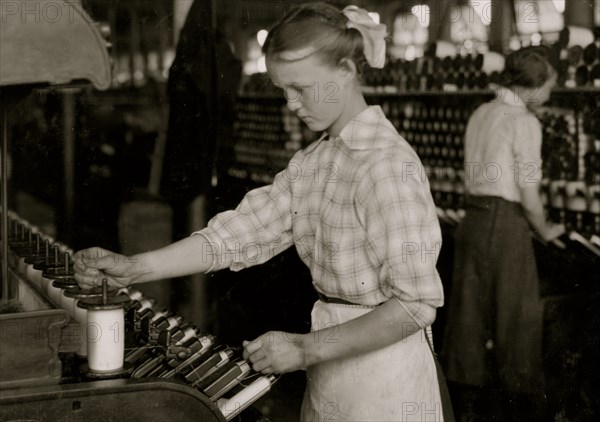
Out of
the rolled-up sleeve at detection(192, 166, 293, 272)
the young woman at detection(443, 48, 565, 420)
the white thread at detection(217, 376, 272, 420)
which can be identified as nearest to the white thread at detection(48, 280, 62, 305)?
the rolled-up sleeve at detection(192, 166, 293, 272)

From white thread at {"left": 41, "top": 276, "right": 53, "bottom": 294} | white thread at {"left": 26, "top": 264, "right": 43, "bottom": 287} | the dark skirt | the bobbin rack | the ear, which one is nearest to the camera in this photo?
the bobbin rack

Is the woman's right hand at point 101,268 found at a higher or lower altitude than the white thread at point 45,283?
higher

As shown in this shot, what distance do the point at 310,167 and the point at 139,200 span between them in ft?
21.7

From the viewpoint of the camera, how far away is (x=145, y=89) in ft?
39.5

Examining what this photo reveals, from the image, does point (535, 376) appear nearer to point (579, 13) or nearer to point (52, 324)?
point (579, 13)

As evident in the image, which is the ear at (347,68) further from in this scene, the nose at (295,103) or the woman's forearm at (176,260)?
the woman's forearm at (176,260)

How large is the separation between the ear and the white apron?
58 centimetres

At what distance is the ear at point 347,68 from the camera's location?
2137mm

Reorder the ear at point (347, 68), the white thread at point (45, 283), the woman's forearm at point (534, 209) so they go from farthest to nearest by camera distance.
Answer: the woman's forearm at point (534, 209)
the white thread at point (45, 283)
the ear at point (347, 68)

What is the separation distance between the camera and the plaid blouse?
2.03m

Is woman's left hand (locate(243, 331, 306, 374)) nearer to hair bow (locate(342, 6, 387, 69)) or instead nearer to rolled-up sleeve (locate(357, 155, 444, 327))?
rolled-up sleeve (locate(357, 155, 444, 327))

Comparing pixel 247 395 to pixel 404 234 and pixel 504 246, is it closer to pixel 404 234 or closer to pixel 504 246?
pixel 404 234

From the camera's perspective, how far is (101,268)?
220 cm

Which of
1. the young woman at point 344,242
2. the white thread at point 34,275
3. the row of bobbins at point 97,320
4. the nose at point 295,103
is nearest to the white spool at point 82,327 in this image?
the row of bobbins at point 97,320
